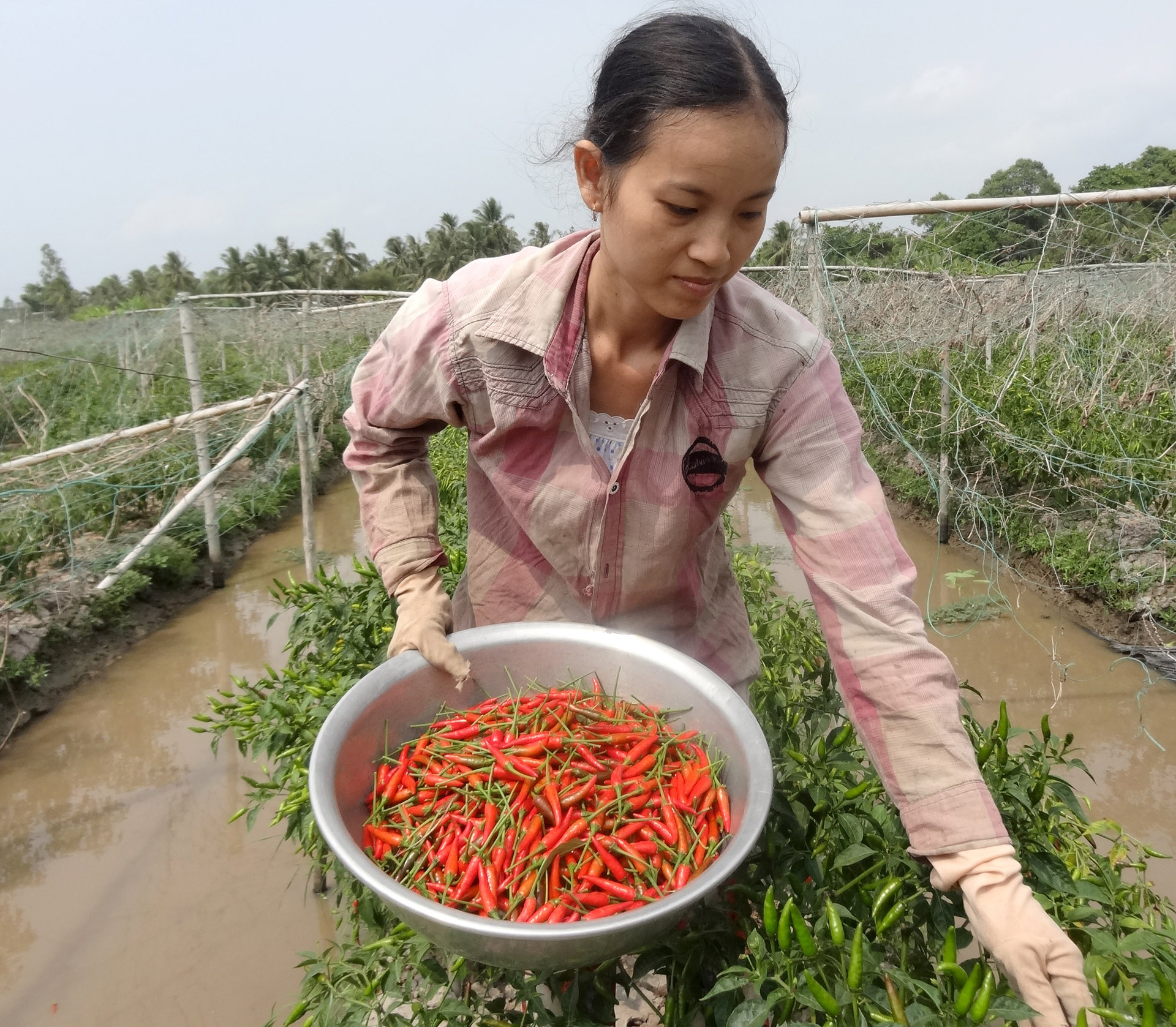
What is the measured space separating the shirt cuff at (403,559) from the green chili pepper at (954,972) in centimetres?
134

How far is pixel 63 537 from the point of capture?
259 inches

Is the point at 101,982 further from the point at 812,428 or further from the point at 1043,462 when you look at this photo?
the point at 1043,462

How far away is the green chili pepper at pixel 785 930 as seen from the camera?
130cm

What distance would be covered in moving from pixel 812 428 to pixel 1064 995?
40.3 inches

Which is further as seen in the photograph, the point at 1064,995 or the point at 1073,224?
the point at 1073,224

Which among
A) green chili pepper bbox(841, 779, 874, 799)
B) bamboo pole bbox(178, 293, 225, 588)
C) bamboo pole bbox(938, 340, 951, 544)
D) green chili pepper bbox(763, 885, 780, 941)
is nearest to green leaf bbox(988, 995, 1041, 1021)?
green chili pepper bbox(763, 885, 780, 941)

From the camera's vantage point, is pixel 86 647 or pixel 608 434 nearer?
pixel 608 434

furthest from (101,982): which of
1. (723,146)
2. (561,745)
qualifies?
(723,146)

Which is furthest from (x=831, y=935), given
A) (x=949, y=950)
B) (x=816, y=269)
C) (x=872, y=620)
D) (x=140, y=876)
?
Answer: (x=816, y=269)

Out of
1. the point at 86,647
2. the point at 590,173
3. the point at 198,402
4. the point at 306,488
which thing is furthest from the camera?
the point at 198,402

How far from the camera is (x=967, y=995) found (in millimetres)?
1166

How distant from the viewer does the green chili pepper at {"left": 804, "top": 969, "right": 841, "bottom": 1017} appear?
119 centimetres

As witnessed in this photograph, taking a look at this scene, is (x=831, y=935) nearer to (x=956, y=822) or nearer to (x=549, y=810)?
(x=956, y=822)

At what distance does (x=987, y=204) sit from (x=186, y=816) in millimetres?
5095
